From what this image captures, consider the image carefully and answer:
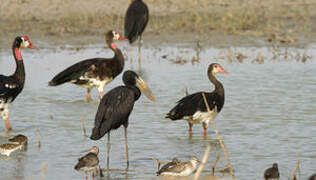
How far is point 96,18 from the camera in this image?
22.7 m

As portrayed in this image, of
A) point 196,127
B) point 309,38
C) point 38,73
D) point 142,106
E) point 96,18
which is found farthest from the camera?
point 96,18

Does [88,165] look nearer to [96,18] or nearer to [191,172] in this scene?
[191,172]

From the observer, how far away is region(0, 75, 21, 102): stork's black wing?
10.5 m

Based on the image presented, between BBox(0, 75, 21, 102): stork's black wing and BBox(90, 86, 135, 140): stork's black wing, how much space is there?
2351 mm

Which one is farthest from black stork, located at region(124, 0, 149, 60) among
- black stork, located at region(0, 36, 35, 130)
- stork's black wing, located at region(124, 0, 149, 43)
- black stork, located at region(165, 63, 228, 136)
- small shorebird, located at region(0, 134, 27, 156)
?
small shorebird, located at region(0, 134, 27, 156)

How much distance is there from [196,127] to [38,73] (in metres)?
5.89

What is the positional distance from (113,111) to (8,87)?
259cm

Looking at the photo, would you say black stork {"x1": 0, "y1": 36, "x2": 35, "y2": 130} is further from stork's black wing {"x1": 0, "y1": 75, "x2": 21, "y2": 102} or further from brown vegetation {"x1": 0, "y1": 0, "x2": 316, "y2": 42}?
brown vegetation {"x1": 0, "y1": 0, "x2": 316, "y2": 42}

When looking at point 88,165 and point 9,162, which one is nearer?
point 88,165

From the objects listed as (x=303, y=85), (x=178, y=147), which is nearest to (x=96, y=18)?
(x=303, y=85)

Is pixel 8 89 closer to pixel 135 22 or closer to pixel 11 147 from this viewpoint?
pixel 11 147

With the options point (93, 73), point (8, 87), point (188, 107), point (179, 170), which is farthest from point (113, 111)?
point (93, 73)

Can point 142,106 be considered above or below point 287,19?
below

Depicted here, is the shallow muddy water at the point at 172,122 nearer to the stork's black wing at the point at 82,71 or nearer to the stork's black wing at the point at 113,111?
the stork's black wing at the point at 82,71
